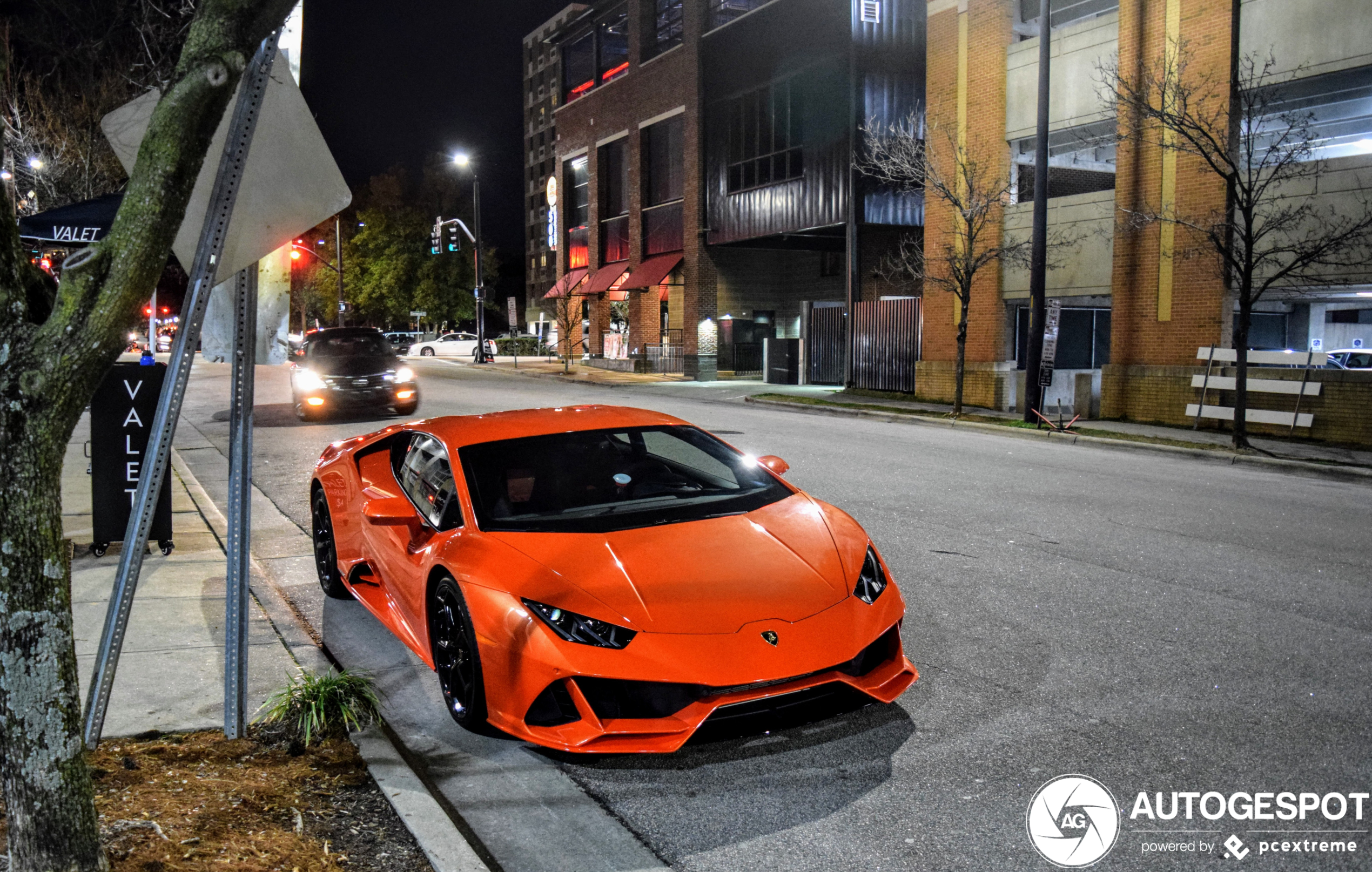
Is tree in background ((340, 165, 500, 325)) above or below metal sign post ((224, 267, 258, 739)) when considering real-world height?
above

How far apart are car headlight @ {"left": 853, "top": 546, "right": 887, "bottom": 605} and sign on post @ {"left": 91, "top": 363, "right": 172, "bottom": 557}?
545 centimetres

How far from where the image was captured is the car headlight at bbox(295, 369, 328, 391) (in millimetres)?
19078

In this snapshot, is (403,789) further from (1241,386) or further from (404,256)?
(404,256)

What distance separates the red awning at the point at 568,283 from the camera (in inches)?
1836

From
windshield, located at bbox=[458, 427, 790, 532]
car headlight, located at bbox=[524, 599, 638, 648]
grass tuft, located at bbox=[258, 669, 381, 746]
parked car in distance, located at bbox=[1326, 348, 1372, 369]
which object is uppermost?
parked car in distance, located at bbox=[1326, 348, 1372, 369]

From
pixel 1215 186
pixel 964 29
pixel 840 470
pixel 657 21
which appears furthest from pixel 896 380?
pixel 657 21

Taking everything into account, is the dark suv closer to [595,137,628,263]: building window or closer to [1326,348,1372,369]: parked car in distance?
[1326,348,1372,369]: parked car in distance

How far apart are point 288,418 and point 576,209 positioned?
97.1 ft

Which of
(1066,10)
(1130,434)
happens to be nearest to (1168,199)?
(1130,434)

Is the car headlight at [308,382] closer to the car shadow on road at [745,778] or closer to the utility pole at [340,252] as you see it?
the car shadow on road at [745,778]

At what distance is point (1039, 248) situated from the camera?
19438 mm

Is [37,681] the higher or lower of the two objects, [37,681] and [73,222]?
the lower

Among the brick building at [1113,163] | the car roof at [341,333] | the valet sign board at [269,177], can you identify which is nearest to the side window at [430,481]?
the valet sign board at [269,177]

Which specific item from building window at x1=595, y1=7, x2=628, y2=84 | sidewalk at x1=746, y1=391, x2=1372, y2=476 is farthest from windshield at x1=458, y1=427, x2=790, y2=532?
building window at x1=595, y1=7, x2=628, y2=84
